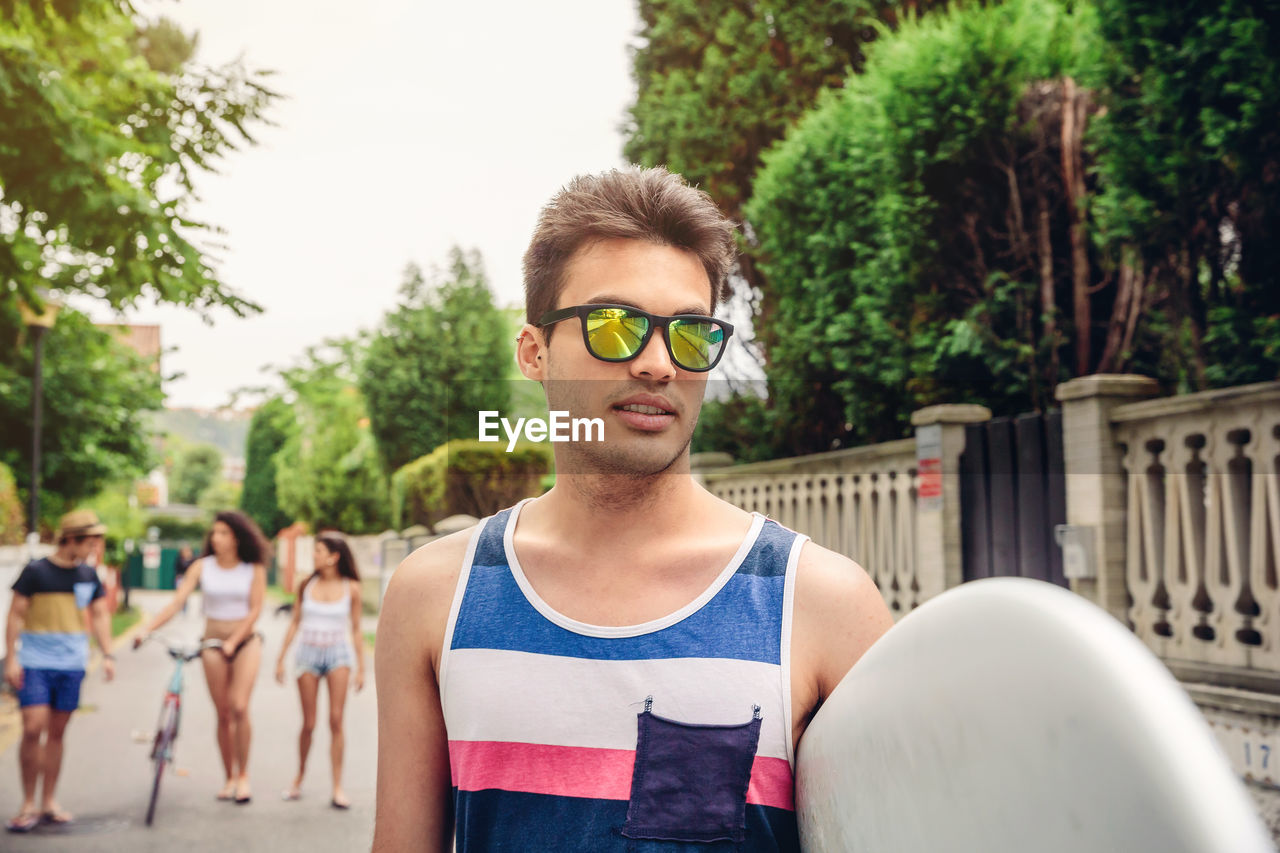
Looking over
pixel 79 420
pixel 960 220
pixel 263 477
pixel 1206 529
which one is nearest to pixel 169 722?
pixel 1206 529

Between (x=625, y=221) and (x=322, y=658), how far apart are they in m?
7.28

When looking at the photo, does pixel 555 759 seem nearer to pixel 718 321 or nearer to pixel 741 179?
pixel 718 321

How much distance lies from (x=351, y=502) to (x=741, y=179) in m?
26.6

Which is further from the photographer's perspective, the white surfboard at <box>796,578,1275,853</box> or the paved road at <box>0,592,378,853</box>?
the paved road at <box>0,592,378,853</box>

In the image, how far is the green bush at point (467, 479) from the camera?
2.16 m

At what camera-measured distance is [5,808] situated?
25.0ft

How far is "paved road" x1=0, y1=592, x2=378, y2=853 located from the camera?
667 centimetres

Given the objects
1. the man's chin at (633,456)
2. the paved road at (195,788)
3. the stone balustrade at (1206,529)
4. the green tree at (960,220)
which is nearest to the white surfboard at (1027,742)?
the man's chin at (633,456)

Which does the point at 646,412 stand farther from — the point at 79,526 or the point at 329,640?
the point at 79,526

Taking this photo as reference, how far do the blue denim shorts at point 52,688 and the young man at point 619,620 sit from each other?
6959 mm

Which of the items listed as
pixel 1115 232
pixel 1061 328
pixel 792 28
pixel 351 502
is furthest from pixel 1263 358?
pixel 351 502

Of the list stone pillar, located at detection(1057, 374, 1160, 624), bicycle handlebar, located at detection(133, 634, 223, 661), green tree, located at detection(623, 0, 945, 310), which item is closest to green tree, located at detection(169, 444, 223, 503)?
green tree, located at detection(623, 0, 945, 310)

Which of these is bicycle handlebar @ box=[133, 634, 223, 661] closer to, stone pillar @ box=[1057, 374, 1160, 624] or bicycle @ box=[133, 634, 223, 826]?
bicycle @ box=[133, 634, 223, 826]

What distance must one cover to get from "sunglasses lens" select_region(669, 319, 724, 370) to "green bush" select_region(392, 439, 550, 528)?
0.44 m
